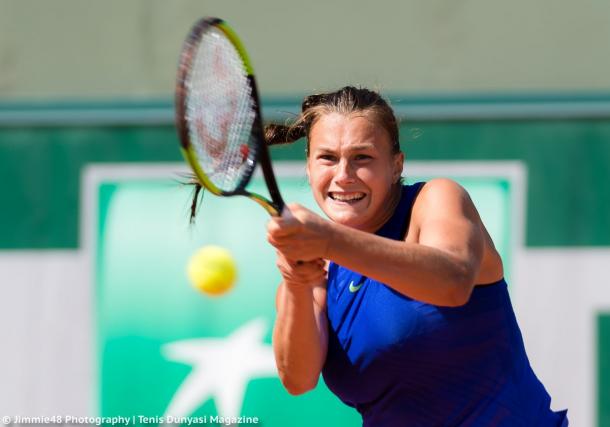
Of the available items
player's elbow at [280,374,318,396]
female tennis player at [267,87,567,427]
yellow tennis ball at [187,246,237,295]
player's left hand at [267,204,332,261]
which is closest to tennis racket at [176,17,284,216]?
player's left hand at [267,204,332,261]

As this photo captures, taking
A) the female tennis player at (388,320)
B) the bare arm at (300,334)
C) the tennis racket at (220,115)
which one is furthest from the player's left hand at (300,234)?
the bare arm at (300,334)

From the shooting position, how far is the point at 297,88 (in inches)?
178

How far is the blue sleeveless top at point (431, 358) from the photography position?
96.9 inches

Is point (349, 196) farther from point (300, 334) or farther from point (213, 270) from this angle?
point (213, 270)

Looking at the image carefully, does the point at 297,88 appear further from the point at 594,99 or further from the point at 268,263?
the point at 594,99

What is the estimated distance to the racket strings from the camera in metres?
2.27

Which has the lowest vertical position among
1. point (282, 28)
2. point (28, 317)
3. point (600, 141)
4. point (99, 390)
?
point (99, 390)

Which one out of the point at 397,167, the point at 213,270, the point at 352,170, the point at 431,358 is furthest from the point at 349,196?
the point at 213,270

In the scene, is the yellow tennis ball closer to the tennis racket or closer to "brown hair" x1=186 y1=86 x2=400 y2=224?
"brown hair" x1=186 y1=86 x2=400 y2=224

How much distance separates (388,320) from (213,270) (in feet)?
6.74

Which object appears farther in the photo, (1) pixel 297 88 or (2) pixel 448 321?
(1) pixel 297 88

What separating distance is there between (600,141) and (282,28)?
140 centimetres

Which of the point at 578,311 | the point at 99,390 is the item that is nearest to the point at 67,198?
the point at 99,390

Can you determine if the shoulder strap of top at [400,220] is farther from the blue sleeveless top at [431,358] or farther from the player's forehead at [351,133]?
the player's forehead at [351,133]
